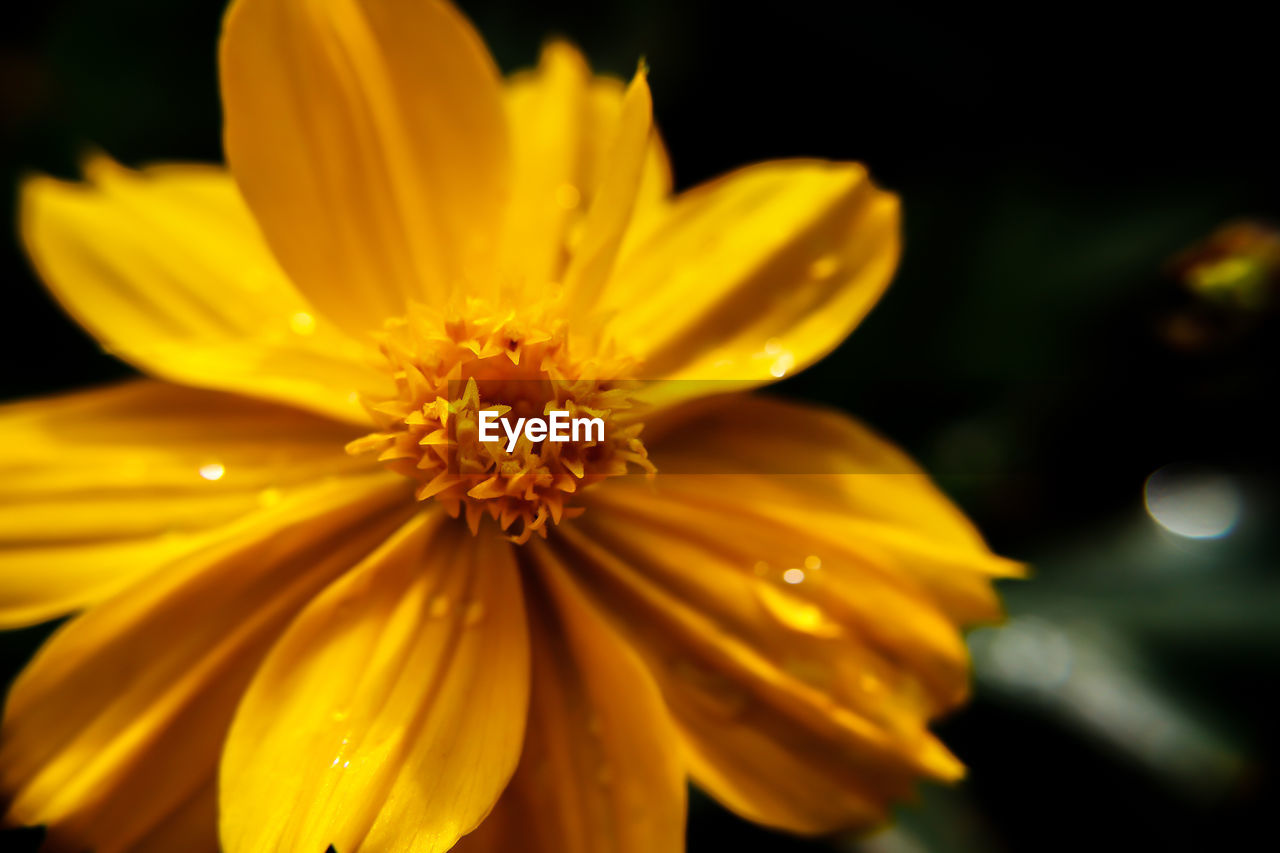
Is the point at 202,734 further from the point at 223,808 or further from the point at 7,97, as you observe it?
the point at 7,97

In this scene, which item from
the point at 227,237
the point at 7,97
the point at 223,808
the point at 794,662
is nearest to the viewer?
the point at 223,808

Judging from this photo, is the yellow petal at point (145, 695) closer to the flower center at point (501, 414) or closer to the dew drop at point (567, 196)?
the flower center at point (501, 414)

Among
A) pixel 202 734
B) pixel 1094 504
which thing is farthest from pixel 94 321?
pixel 1094 504

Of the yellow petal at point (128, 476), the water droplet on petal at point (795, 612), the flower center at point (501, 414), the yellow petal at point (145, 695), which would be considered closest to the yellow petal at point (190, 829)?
the yellow petal at point (145, 695)

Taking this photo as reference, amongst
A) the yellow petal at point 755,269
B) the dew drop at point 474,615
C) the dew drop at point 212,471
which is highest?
the yellow petal at point 755,269

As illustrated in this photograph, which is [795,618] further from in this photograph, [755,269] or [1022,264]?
[1022,264]

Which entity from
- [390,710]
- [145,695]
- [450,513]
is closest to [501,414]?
[450,513]
